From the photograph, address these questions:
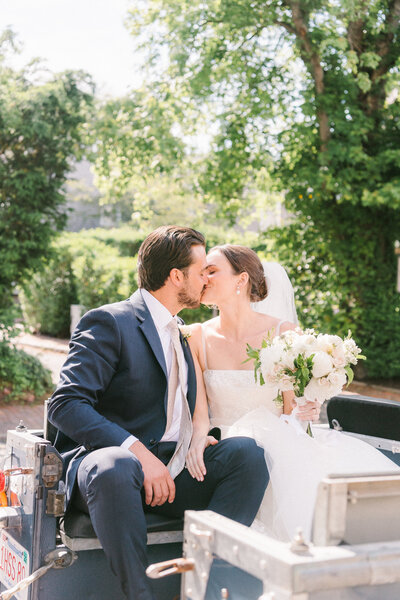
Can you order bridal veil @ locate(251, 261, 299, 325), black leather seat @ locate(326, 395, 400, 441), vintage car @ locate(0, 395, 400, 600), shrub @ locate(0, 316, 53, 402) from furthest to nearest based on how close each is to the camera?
shrub @ locate(0, 316, 53, 402) → bridal veil @ locate(251, 261, 299, 325) → black leather seat @ locate(326, 395, 400, 441) → vintage car @ locate(0, 395, 400, 600)

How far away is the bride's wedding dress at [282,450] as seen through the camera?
2811mm

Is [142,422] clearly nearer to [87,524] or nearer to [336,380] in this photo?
[87,524]

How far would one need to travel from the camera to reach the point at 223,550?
1.61 meters

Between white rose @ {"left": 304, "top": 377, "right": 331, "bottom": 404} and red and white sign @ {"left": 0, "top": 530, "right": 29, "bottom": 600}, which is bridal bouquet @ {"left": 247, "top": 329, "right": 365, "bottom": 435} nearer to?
white rose @ {"left": 304, "top": 377, "right": 331, "bottom": 404}

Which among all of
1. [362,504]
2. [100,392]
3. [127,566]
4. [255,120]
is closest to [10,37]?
[255,120]

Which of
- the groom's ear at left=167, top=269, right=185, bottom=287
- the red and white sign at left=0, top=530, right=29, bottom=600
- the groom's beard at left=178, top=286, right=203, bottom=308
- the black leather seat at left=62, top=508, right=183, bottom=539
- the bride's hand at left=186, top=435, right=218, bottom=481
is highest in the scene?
the groom's ear at left=167, top=269, right=185, bottom=287

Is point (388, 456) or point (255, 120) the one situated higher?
point (255, 120)

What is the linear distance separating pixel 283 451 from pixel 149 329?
0.76 meters

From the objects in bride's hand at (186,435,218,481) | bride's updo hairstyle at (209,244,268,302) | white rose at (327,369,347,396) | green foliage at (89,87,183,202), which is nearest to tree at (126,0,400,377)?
green foliage at (89,87,183,202)

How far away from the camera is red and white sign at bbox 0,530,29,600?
2.52 m

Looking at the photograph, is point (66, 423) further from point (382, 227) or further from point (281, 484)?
point (382, 227)

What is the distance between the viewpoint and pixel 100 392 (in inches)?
109

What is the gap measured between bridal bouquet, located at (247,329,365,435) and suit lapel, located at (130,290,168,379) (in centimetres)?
49

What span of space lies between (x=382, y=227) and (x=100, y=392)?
849 cm
